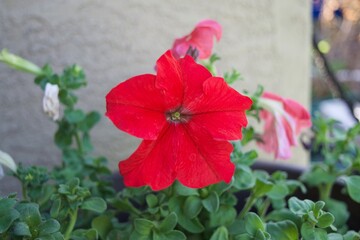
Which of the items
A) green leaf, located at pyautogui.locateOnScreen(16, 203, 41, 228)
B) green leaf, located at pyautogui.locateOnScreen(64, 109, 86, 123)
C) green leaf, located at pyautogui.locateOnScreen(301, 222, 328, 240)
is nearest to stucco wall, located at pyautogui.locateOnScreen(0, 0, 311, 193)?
green leaf, located at pyautogui.locateOnScreen(64, 109, 86, 123)

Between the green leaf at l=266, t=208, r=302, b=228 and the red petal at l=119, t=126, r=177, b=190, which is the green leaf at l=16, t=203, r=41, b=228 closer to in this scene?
the red petal at l=119, t=126, r=177, b=190

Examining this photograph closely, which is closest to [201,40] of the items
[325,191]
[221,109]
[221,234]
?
[221,109]

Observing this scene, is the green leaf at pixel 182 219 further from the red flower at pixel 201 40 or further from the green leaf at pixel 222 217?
the red flower at pixel 201 40

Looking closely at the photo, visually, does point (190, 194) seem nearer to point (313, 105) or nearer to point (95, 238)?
point (95, 238)

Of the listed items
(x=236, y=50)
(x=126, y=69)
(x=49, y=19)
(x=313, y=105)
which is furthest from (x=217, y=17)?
(x=313, y=105)

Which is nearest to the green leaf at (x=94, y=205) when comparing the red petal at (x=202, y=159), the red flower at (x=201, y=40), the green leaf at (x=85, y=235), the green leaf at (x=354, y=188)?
the green leaf at (x=85, y=235)

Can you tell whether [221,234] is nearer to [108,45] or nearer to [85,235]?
[85,235]
